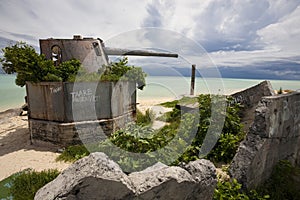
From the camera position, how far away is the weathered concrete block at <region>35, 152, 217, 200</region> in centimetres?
198

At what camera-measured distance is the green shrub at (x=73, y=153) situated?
5.50m

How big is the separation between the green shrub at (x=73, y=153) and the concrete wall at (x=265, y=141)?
171 inches

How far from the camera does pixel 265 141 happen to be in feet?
12.1

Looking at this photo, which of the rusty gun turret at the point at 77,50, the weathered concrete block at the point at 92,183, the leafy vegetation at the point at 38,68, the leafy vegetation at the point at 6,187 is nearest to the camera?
the weathered concrete block at the point at 92,183

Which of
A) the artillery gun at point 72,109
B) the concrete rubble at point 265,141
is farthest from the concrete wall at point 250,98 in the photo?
the artillery gun at point 72,109

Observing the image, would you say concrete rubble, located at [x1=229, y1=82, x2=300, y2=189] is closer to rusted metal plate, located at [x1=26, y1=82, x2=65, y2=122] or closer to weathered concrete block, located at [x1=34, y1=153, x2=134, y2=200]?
weathered concrete block, located at [x1=34, y1=153, x2=134, y2=200]

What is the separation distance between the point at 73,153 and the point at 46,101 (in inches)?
91.5

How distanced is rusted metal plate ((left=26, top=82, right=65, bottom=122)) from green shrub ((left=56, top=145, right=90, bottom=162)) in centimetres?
114

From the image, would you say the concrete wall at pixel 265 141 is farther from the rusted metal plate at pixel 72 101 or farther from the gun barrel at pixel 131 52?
the gun barrel at pixel 131 52

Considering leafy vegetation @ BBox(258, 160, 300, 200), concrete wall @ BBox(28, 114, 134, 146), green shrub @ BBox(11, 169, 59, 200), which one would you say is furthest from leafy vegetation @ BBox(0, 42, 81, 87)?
leafy vegetation @ BBox(258, 160, 300, 200)

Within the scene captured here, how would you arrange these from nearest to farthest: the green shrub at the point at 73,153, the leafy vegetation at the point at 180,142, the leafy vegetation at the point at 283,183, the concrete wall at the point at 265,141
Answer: the concrete wall at the point at 265,141 → the leafy vegetation at the point at 283,183 → the leafy vegetation at the point at 180,142 → the green shrub at the point at 73,153

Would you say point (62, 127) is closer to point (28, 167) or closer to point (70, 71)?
point (28, 167)

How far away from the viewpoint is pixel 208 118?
5.58 metres

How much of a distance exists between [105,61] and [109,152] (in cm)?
509
